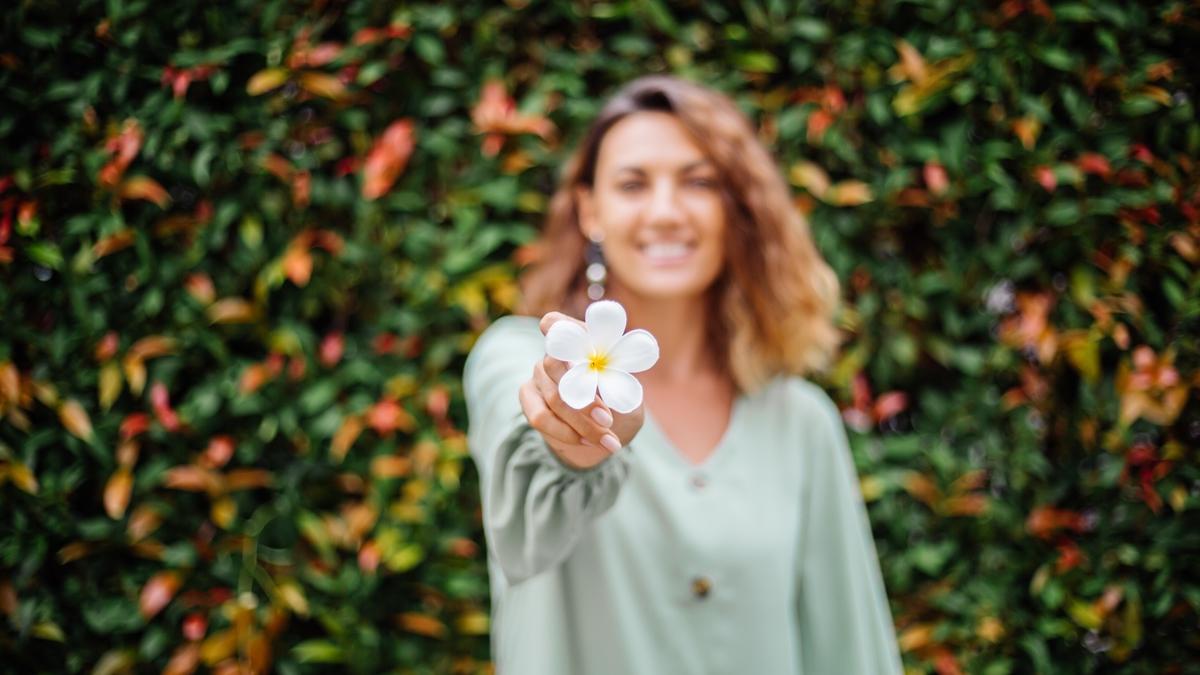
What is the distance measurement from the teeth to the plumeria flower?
59 centimetres

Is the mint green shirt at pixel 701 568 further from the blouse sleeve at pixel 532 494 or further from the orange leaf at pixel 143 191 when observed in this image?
the orange leaf at pixel 143 191

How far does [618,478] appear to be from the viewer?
1008mm

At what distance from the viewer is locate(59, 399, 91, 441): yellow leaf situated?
163 centimetres

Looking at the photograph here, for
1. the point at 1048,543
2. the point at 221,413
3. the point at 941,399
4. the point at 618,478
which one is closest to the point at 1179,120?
the point at 941,399

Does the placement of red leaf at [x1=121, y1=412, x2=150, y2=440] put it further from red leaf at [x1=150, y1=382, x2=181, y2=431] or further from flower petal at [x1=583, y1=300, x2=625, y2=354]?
flower petal at [x1=583, y1=300, x2=625, y2=354]

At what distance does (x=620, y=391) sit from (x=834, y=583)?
2.67ft

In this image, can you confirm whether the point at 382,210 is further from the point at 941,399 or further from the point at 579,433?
the point at 941,399

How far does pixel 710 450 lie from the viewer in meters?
1.41

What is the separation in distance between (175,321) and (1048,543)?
1842 mm

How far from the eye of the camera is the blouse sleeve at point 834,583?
55.4 inches

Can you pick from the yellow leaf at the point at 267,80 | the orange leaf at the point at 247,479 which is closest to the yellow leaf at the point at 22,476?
the orange leaf at the point at 247,479

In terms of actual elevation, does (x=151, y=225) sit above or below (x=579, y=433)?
below

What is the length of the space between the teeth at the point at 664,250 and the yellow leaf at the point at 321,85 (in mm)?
779

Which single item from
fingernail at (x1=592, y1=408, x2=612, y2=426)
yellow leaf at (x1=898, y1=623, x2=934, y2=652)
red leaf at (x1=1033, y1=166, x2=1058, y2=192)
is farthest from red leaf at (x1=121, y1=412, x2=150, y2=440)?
red leaf at (x1=1033, y1=166, x2=1058, y2=192)
